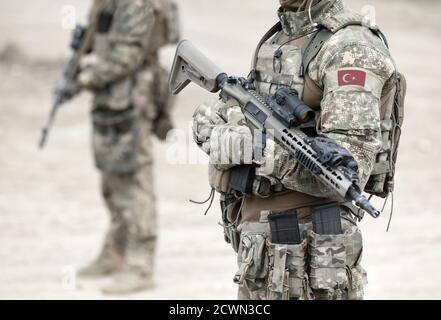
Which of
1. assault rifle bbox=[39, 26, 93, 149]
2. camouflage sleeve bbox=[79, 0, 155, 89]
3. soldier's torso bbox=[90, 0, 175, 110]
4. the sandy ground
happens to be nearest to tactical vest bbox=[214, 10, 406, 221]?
the sandy ground

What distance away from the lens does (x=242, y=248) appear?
4.64 metres

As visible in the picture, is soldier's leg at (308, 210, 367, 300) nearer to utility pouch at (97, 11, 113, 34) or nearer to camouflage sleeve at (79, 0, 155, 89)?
camouflage sleeve at (79, 0, 155, 89)

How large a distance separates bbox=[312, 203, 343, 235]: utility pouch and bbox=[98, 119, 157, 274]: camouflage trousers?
Result: 3.72 metres

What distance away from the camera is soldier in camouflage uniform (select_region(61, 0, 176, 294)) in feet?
25.6

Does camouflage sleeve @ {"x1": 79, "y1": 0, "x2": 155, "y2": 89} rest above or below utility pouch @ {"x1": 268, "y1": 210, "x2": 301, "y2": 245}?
above

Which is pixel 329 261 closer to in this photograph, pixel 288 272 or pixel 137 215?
pixel 288 272

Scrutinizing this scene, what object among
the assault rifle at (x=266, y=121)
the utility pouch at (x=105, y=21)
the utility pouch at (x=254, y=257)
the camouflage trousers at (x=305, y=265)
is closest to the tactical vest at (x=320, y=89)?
the assault rifle at (x=266, y=121)

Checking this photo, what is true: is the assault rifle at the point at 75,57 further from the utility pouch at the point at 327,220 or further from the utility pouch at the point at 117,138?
the utility pouch at the point at 327,220

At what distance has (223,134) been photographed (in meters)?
4.50

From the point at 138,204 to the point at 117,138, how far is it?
0.53 m

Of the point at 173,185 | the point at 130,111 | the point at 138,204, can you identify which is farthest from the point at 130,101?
the point at 173,185

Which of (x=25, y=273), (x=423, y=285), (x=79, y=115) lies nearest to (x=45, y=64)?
(x=79, y=115)

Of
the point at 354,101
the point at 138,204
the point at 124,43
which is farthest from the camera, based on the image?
the point at 138,204
